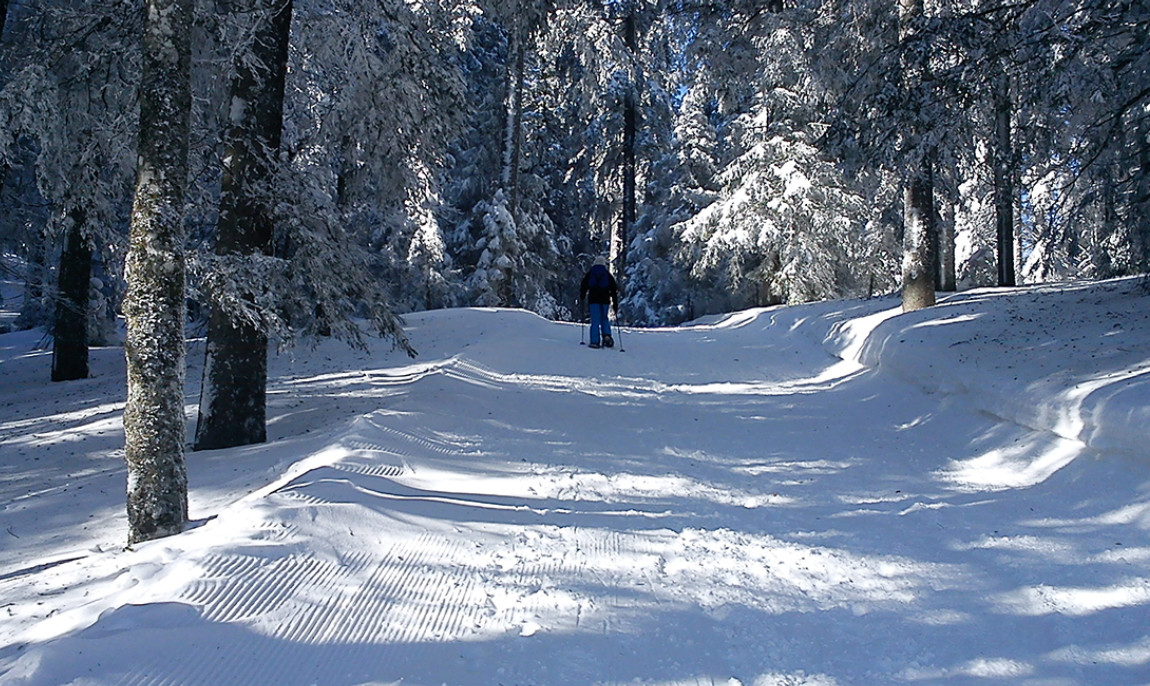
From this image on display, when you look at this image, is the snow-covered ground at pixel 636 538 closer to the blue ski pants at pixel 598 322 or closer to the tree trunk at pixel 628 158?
the blue ski pants at pixel 598 322

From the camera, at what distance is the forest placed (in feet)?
20.1

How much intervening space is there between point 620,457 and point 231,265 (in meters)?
4.05

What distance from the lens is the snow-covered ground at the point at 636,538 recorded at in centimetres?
321

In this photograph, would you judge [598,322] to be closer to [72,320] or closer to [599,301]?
[599,301]

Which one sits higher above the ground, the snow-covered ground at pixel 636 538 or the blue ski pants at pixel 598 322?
the blue ski pants at pixel 598 322

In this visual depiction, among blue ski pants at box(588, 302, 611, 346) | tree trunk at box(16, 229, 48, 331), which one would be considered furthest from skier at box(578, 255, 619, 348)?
tree trunk at box(16, 229, 48, 331)

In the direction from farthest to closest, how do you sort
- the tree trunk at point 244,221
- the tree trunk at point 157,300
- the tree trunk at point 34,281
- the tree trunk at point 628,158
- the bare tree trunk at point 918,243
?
the tree trunk at point 628,158 < the bare tree trunk at point 918,243 < the tree trunk at point 34,281 < the tree trunk at point 244,221 < the tree trunk at point 157,300

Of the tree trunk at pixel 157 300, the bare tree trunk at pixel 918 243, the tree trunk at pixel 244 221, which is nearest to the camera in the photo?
the tree trunk at pixel 157 300

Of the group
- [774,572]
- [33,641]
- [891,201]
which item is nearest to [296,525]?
[33,641]

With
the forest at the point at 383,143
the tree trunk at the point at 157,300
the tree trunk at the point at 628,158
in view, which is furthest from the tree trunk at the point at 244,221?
the tree trunk at the point at 628,158

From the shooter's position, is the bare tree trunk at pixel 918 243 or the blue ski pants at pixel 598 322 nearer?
the bare tree trunk at pixel 918 243

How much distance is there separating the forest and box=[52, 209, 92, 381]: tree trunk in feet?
0.20

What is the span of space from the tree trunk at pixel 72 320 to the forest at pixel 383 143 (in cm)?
6

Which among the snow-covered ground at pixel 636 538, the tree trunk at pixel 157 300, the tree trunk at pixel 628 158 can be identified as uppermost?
the tree trunk at pixel 628 158
